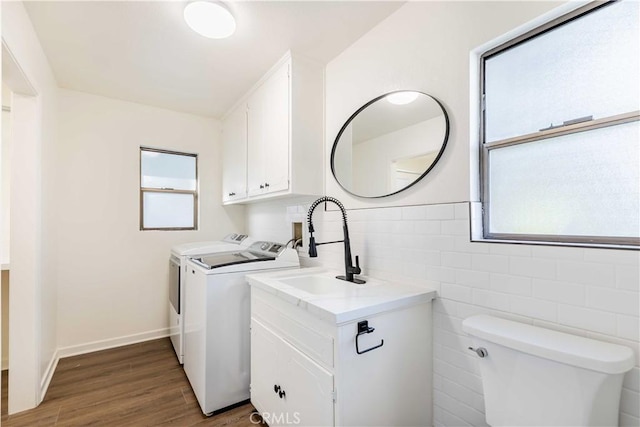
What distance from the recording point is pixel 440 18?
148cm

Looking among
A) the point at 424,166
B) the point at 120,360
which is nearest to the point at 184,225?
the point at 120,360

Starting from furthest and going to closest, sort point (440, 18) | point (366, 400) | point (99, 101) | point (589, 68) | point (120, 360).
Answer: point (99, 101)
point (120, 360)
point (440, 18)
point (366, 400)
point (589, 68)

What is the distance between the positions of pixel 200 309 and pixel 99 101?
2.31 metres

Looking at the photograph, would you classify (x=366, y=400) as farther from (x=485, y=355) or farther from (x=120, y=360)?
(x=120, y=360)

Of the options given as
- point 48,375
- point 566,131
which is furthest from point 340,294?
point 48,375

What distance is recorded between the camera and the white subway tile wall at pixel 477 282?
938 millimetres

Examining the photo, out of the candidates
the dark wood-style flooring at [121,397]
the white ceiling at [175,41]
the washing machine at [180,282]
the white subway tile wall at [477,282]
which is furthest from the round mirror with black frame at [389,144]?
the dark wood-style flooring at [121,397]

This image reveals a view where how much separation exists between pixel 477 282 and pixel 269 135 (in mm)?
1783

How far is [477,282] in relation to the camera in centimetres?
129

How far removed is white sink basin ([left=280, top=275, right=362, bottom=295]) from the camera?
1729mm

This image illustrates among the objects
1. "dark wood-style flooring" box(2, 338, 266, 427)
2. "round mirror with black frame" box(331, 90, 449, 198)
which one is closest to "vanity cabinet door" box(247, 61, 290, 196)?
"round mirror with black frame" box(331, 90, 449, 198)

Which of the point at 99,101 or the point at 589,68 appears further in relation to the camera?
the point at 99,101

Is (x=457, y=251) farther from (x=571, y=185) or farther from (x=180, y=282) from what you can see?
(x=180, y=282)

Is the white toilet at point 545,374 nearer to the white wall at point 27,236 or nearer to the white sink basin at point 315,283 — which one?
the white sink basin at point 315,283
